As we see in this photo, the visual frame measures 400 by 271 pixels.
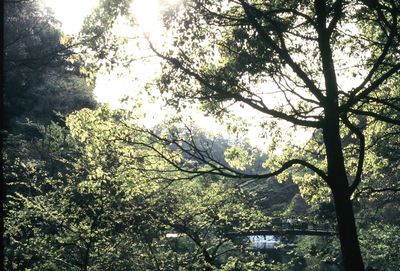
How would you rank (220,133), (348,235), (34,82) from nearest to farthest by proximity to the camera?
(348,235)
(220,133)
(34,82)

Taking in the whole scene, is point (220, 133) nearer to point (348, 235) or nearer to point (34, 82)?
point (348, 235)

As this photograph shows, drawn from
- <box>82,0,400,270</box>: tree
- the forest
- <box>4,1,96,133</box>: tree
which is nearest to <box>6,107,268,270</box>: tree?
the forest

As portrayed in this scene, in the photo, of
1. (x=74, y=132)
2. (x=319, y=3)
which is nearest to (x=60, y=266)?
(x=74, y=132)

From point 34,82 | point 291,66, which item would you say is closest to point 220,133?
point 291,66

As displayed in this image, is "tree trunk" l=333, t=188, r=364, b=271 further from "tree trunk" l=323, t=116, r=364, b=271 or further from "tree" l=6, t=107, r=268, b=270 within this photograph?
"tree" l=6, t=107, r=268, b=270

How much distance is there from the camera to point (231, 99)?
8.28 meters

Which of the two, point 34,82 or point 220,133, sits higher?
point 34,82

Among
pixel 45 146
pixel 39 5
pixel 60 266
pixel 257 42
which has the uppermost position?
pixel 39 5

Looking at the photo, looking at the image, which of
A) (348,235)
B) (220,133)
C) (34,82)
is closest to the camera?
(348,235)

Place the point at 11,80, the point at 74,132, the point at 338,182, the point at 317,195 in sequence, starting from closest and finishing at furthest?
the point at 338,182 → the point at 74,132 → the point at 317,195 → the point at 11,80

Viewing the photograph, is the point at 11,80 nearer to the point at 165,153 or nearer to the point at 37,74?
the point at 37,74

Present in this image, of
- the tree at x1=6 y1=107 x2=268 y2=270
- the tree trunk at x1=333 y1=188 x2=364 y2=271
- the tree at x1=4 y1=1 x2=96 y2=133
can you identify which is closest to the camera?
the tree trunk at x1=333 y1=188 x2=364 y2=271

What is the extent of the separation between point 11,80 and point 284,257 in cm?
2542

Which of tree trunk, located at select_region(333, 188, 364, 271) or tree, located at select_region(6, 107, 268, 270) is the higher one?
tree, located at select_region(6, 107, 268, 270)
